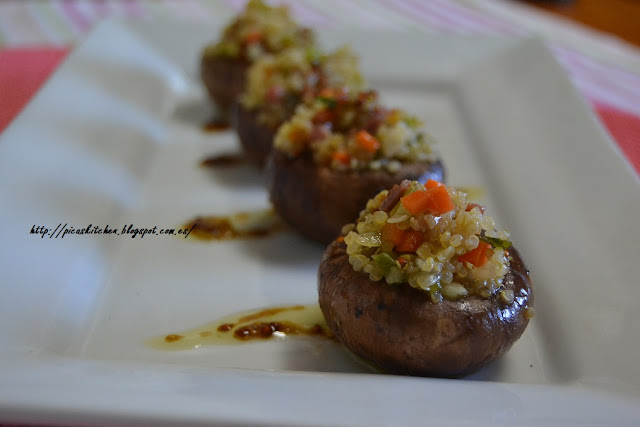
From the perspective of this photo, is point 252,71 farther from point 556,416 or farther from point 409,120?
point 556,416

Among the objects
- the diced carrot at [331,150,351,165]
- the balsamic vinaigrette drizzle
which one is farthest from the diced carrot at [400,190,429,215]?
the diced carrot at [331,150,351,165]

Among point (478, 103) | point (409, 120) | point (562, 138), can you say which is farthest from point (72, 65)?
point (562, 138)

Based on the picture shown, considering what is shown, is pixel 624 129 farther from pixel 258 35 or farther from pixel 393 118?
pixel 258 35

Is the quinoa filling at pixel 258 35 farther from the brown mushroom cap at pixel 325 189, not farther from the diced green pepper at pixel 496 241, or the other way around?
the diced green pepper at pixel 496 241

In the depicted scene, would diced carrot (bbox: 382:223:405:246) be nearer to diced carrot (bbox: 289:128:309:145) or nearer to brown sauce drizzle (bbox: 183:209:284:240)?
diced carrot (bbox: 289:128:309:145)

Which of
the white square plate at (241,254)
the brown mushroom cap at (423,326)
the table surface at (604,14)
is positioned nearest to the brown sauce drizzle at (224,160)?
the white square plate at (241,254)

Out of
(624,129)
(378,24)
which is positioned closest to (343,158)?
(624,129)
